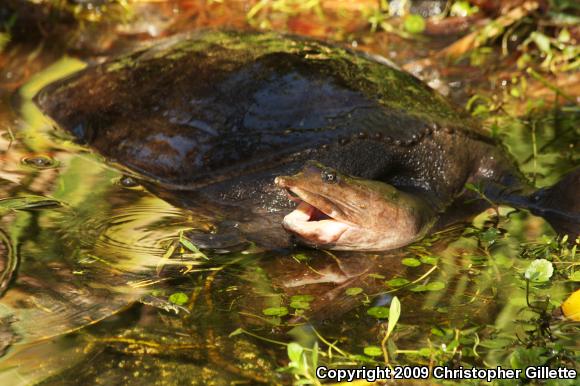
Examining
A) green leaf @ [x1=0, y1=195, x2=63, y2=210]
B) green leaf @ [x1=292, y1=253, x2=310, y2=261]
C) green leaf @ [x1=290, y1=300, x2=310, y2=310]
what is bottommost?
green leaf @ [x1=292, y1=253, x2=310, y2=261]

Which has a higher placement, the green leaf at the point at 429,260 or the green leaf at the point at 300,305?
the green leaf at the point at 300,305

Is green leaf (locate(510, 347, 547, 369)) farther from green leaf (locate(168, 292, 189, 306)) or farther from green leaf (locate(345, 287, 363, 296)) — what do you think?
green leaf (locate(168, 292, 189, 306))

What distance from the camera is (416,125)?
161 inches

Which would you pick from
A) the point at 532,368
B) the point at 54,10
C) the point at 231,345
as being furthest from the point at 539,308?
the point at 54,10

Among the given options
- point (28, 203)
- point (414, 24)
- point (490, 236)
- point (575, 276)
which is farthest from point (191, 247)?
point (414, 24)

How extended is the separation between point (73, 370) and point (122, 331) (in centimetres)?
26

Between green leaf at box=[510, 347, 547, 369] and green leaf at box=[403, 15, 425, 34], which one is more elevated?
green leaf at box=[510, 347, 547, 369]

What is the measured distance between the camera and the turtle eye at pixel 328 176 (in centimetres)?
337

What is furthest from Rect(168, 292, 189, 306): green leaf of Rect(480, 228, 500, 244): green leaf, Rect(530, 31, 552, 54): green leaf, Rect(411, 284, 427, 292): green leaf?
Rect(530, 31, 552, 54): green leaf

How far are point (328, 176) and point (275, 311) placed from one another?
0.65 metres

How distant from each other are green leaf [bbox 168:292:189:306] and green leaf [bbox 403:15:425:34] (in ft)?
Result: 12.9

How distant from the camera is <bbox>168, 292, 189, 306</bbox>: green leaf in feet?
9.95

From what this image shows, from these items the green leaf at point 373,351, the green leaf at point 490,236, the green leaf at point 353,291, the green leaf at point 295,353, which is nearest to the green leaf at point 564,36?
the green leaf at point 490,236

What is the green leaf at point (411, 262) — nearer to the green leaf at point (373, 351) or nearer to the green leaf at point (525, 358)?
the green leaf at point (373, 351)
